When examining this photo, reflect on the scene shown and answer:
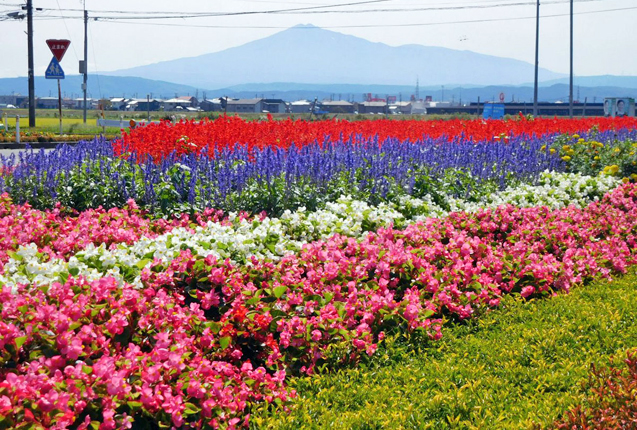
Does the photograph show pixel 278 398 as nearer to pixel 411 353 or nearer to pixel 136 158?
pixel 411 353

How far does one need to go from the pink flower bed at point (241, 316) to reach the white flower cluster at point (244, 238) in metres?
0.24

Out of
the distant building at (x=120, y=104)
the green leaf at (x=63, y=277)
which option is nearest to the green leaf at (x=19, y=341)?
the green leaf at (x=63, y=277)

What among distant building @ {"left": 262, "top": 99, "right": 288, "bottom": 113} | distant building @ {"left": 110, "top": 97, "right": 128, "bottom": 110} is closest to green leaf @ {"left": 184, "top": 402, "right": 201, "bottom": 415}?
distant building @ {"left": 262, "top": 99, "right": 288, "bottom": 113}

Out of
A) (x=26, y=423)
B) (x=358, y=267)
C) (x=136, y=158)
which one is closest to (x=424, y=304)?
(x=358, y=267)

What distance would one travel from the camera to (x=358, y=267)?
5.37m

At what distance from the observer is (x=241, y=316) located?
4289 millimetres

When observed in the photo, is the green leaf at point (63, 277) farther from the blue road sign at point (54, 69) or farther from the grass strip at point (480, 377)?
the blue road sign at point (54, 69)

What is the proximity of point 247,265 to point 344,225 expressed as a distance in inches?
70.7

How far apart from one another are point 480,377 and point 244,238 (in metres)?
2.38

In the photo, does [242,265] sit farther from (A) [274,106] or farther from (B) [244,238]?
(A) [274,106]

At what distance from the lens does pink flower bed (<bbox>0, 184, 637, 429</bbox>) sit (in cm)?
324

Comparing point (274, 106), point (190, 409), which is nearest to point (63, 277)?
point (190, 409)

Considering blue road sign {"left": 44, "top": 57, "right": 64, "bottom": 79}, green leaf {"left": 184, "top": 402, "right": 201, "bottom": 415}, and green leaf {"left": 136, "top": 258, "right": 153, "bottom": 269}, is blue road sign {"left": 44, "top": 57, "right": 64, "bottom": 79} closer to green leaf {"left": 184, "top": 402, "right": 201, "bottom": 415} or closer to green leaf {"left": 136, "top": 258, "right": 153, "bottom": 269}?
green leaf {"left": 136, "top": 258, "right": 153, "bottom": 269}

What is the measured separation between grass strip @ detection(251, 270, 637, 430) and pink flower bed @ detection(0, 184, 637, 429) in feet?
0.58
